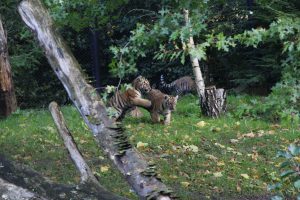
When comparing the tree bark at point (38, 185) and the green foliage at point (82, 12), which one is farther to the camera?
the green foliage at point (82, 12)

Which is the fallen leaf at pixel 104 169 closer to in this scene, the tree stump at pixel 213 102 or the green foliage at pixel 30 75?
the tree stump at pixel 213 102

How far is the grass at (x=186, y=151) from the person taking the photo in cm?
806

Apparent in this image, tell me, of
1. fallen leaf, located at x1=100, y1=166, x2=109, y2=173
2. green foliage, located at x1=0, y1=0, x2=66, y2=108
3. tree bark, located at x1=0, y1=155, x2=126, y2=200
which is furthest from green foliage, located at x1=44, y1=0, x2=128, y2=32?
green foliage, located at x1=0, y1=0, x2=66, y2=108

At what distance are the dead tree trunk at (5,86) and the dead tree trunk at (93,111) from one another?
9.23 metres

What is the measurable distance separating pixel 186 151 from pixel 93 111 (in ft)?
16.1

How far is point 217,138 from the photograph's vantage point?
1062cm

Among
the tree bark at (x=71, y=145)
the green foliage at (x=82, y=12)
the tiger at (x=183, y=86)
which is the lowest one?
the tiger at (x=183, y=86)

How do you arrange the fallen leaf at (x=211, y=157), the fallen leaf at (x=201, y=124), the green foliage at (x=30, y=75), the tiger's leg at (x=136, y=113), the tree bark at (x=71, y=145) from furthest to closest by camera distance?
1. the green foliage at (x=30, y=75)
2. the tiger's leg at (x=136, y=113)
3. the fallen leaf at (x=201, y=124)
4. the fallen leaf at (x=211, y=157)
5. the tree bark at (x=71, y=145)

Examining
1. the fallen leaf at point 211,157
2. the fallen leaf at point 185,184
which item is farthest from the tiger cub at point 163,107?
the fallen leaf at point 185,184

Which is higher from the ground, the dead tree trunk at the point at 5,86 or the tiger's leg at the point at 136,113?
the dead tree trunk at the point at 5,86

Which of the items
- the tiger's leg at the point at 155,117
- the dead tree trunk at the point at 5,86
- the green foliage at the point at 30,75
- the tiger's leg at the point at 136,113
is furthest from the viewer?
the green foliage at the point at 30,75

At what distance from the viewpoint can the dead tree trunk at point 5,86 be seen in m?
14.0

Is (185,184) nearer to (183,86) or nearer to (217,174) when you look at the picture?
(217,174)

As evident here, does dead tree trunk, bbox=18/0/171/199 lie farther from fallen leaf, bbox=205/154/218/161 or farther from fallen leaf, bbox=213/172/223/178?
fallen leaf, bbox=205/154/218/161
